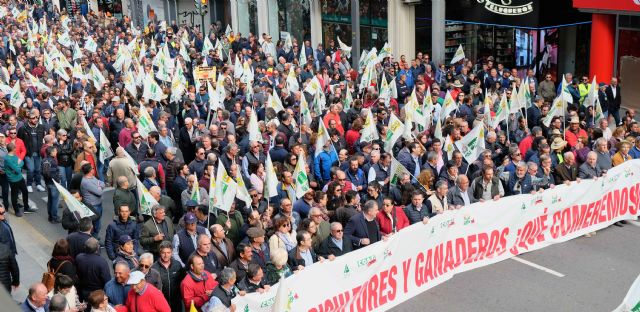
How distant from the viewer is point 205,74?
20.1 meters

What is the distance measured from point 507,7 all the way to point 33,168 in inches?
550

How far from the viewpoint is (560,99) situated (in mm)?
15047

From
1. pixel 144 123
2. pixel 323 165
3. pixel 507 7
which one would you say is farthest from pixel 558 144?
pixel 507 7

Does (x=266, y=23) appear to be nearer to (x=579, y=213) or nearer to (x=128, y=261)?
(x=579, y=213)

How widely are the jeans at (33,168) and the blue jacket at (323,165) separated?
5.74 metres

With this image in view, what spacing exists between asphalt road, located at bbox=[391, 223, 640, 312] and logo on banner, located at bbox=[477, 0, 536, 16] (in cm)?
1197

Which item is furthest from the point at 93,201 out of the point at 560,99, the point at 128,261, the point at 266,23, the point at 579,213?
the point at 266,23

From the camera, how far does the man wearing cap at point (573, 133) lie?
46.3 ft

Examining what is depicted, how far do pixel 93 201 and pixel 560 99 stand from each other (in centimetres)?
849

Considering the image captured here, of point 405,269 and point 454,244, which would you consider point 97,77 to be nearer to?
point 454,244

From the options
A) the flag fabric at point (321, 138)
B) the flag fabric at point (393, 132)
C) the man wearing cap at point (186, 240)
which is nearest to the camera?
the man wearing cap at point (186, 240)

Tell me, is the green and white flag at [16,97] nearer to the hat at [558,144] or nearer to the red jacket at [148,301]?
the red jacket at [148,301]

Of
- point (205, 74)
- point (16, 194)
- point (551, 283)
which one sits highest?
point (205, 74)

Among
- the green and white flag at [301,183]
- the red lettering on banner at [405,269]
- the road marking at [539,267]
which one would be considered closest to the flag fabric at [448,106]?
the road marking at [539,267]
